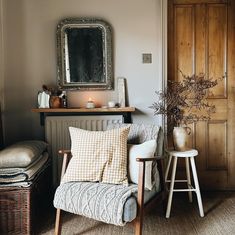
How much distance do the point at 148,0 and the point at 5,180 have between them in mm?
2213

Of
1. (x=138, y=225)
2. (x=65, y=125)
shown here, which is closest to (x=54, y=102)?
(x=65, y=125)

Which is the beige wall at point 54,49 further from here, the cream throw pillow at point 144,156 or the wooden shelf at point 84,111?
the cream throw pillow at point 144,156

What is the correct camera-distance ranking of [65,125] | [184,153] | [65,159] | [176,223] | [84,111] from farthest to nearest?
[65,125], [84,111], [184,153], [176,223], [65,159]

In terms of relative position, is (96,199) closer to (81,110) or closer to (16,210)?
(16,210)

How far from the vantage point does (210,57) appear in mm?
3449

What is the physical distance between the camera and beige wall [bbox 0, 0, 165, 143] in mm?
3381

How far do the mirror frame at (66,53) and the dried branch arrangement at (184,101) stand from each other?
1.81ft

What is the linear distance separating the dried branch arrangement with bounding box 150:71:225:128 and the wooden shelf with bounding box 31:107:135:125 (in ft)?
0.91

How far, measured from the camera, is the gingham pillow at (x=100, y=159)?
245cm

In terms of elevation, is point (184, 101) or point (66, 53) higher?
point (66, 53)

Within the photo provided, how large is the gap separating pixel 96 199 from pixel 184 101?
1.41 meters

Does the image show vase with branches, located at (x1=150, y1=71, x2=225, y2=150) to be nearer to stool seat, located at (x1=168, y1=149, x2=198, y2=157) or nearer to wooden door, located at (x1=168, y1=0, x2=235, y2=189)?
wooden door, located at (x1=168, y1=0, x2=235, y2=189)

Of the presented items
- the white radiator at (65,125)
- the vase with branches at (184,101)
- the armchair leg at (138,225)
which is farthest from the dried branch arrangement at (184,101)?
the armchair leg at (138,225)

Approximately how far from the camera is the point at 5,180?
2480 mm
